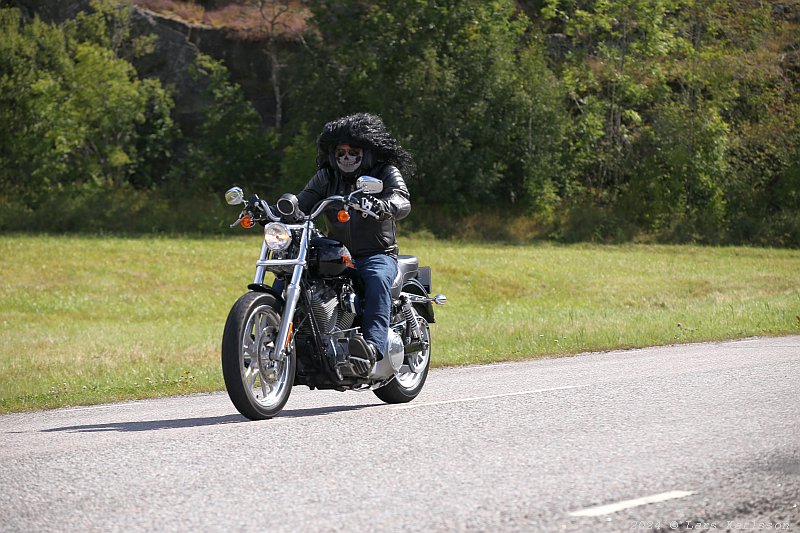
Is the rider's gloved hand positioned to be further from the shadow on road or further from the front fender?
the shadow on road

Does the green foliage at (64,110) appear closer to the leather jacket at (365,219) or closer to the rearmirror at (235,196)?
the leather jacket at (365,219)

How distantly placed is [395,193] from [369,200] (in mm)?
565

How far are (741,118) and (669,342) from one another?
1555 inches

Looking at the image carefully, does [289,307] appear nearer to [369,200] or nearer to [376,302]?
[376,302]

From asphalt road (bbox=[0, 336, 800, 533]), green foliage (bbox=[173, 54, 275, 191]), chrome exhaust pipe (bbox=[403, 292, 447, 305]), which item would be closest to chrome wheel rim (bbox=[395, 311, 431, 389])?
chrome exhaust pipe (bbox=[403, 292, 447, 305])

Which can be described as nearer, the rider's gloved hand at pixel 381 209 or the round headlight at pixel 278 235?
the round headlight at pixel 278 235

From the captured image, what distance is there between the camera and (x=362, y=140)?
9.77m

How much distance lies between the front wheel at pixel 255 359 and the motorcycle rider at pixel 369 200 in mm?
721

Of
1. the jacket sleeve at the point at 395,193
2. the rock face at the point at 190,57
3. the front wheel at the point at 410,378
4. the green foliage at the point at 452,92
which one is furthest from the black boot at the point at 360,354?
the rock face at the point at 190,57

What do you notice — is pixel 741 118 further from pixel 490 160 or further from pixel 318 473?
pixel 318 473

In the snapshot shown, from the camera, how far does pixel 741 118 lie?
176 feet

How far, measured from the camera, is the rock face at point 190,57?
185 feet

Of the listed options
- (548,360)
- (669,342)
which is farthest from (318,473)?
(669,342)

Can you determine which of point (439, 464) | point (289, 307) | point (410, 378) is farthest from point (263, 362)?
point (439, 464)
